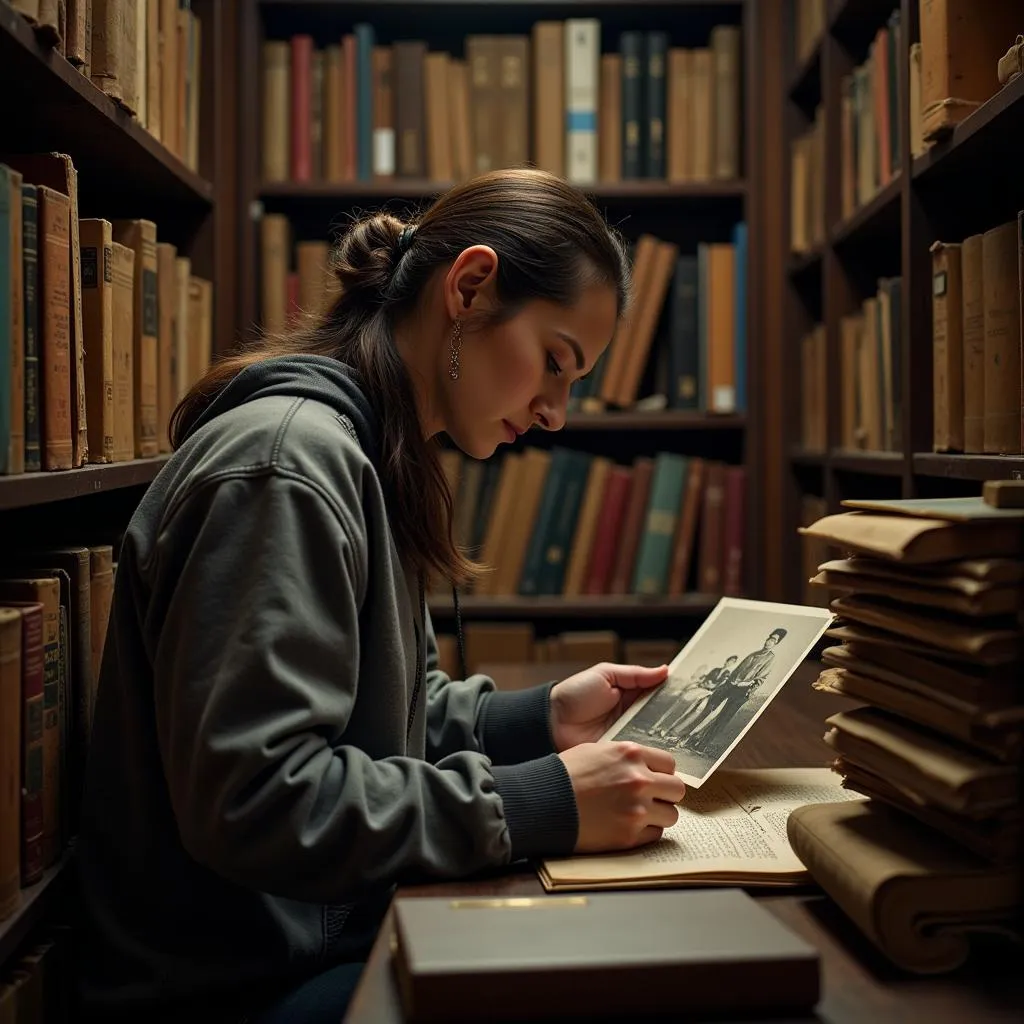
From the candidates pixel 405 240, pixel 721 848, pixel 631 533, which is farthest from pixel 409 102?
pixel 721 848

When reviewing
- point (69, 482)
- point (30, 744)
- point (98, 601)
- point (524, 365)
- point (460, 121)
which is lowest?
point (30, 744)

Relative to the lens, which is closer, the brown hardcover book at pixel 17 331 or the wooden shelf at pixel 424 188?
the brown hardcover book at pixel 17 331

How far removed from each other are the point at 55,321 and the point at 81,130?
0.36m

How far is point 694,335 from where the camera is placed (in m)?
2.61

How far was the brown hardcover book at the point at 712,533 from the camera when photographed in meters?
2.59

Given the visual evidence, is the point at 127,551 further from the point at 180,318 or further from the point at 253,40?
the point at 253,40

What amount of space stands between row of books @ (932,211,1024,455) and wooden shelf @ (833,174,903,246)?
24cm

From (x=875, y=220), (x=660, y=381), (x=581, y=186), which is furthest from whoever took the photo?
(x=660, y=381)

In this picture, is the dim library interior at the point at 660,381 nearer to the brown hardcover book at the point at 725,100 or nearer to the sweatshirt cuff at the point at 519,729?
the brown hardcover book at the point at 725,100

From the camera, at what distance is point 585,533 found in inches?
102

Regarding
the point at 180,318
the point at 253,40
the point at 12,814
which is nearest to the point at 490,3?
the point at 253,40

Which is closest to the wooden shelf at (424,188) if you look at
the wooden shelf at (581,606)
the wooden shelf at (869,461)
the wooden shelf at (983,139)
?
the wooden shelf at (869,461)

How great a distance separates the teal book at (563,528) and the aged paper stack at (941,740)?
1729 mm

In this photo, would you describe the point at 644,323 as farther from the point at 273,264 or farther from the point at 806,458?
the point at 273,264
